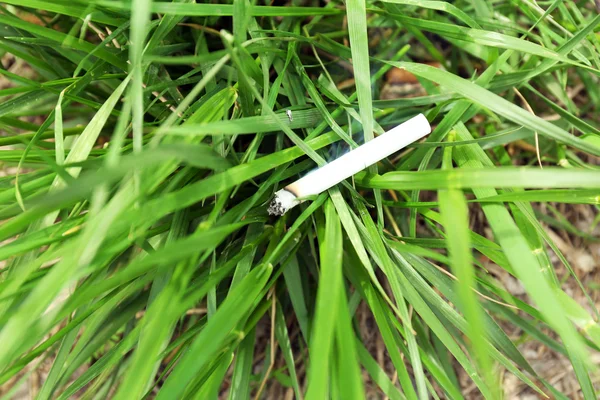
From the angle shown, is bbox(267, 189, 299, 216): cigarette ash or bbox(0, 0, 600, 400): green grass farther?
bbox(267, 189, 299, 216): cigarette ash

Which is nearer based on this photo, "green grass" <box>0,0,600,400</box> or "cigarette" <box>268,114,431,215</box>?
"green grass" <box>0,0,600,400</box>

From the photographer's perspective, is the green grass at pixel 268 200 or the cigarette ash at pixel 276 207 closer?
the green grass at pixel 268 200

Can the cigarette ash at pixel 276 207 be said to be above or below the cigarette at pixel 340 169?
below

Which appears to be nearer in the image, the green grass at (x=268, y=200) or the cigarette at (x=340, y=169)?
the green grass at (x=268, y=200)

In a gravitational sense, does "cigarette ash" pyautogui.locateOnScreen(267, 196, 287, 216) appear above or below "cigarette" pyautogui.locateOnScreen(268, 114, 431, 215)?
below

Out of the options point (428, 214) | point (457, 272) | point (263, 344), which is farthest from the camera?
point (263, 344)

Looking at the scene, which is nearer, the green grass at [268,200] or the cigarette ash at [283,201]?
the green grass at [268,200]

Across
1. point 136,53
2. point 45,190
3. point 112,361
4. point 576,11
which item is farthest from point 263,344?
point 576,11

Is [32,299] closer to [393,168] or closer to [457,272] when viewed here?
[457,272]
